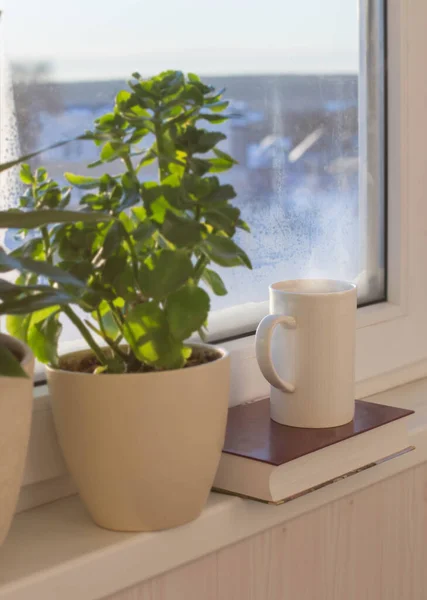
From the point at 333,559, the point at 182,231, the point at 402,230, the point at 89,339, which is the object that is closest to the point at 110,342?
the point at 89,339

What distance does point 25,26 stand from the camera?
Answer: 770 millimetres

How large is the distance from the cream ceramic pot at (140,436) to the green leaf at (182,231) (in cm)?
10

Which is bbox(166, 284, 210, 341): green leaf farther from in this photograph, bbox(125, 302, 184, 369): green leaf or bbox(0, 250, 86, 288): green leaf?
bbox(0, 250, 86, 288): green leaf

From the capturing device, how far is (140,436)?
2.19ft

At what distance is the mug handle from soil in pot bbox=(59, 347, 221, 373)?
0.08 meters

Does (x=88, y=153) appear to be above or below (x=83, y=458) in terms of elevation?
above

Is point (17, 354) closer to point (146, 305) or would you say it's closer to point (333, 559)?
point (146, 305)

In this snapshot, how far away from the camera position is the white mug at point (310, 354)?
830mm

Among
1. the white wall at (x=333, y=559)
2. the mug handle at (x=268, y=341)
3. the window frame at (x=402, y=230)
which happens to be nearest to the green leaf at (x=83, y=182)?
the mug handle at (x=268, y=341)

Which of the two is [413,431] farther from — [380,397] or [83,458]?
[83,458]

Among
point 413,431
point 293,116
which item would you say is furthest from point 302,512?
point 293,116

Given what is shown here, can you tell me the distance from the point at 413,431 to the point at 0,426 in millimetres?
537

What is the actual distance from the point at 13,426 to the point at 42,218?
14cm

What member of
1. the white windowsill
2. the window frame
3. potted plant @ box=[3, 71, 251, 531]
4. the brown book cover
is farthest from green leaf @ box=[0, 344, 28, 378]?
the window frame
